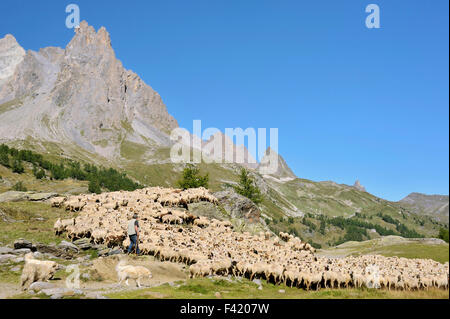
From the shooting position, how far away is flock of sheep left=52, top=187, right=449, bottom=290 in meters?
23.7

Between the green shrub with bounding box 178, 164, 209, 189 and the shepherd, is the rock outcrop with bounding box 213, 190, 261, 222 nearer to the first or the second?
the shepherd

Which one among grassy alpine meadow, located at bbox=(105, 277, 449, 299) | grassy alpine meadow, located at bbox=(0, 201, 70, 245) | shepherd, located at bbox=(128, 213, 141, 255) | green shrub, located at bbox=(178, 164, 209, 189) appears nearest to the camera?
grassy alpine meadow, located at bbox=(105, 277, 449, 299)

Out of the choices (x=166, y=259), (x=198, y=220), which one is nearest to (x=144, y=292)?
(x=166, y=259)

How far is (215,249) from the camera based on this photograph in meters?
31.1

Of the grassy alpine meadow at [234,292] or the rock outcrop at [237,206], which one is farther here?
the rock outcrop at [237,206]

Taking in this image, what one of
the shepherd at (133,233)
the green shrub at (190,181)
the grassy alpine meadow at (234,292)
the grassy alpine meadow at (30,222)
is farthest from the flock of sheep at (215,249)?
the green shrub at (190,181)

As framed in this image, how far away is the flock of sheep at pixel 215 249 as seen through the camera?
2366 cm

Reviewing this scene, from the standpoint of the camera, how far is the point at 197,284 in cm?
2141

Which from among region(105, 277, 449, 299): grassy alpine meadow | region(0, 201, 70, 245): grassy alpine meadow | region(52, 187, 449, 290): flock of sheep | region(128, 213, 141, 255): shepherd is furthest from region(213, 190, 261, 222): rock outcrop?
region(105, 277, 449, 299): grassy alpine meadow

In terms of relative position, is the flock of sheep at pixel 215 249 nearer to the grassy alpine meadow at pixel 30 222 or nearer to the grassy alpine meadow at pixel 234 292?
the grassy alpine meadow at pixel 234 292

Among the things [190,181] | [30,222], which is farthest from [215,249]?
[190,181]
